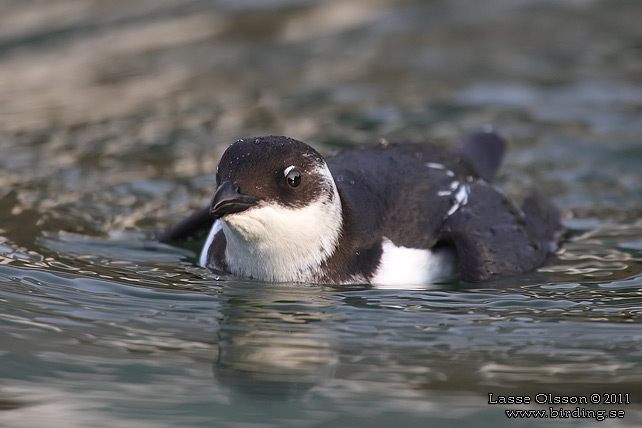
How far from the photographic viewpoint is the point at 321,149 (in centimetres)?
1075

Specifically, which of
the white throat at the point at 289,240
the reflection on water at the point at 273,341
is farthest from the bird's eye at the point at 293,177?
the reflection on water at the point at 273,341

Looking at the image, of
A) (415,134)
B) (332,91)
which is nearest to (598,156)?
(415,134)

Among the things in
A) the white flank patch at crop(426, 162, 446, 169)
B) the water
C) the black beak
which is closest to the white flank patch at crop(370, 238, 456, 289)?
the water

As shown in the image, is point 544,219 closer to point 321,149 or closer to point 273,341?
point 321,149

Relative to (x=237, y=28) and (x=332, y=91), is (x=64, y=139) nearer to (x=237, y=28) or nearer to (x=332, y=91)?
(x=332, y=91)

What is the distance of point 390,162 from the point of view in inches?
297

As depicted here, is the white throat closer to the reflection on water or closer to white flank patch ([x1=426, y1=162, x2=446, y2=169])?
the reflection on water

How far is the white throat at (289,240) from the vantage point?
6.55 meters

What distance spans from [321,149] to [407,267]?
3.91m

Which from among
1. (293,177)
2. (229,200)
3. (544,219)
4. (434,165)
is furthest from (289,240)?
(544,219)

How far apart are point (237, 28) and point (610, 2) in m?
5.17

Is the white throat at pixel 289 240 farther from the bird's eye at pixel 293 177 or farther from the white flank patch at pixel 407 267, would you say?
the white flank patch at pixel 407 267

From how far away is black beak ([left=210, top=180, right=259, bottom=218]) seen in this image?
6031mm

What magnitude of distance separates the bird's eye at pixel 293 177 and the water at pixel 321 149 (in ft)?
2.36
